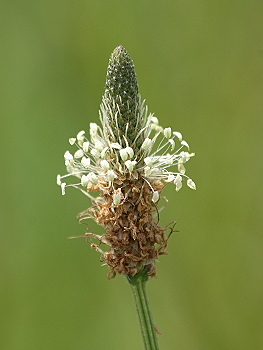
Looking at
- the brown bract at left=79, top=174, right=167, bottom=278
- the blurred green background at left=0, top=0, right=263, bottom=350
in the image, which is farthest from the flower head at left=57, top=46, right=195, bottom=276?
the blurred green background at left=0, top=0, right=263, bottom=350

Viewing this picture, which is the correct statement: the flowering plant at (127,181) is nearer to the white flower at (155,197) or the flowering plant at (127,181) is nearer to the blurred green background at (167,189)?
the white flower at (155,197)

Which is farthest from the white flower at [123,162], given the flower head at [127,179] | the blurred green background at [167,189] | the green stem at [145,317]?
the blurred green background at [167,189]

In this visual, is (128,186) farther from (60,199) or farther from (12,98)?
(12,98)

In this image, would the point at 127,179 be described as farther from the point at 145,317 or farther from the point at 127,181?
the point at 145,317

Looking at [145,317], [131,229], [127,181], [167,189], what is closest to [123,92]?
[127,181]

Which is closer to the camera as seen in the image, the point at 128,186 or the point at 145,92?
the point at 128,186

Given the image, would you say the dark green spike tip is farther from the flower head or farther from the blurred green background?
the blurred green background

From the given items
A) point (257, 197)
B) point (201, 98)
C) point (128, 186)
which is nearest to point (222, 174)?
point (257, 197)
